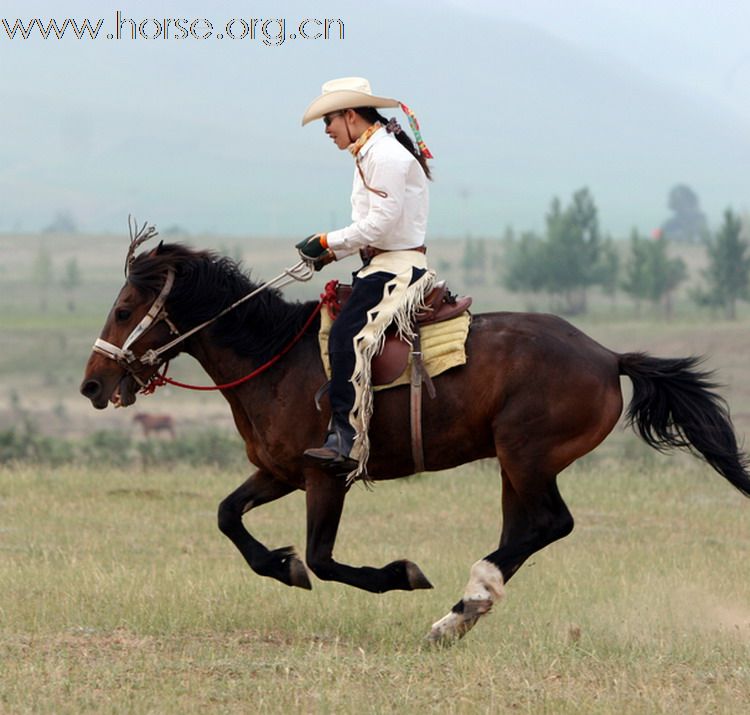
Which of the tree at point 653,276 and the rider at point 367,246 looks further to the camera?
the tree at point 653,276

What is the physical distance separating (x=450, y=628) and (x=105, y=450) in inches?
725

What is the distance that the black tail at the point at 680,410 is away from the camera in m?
7.89

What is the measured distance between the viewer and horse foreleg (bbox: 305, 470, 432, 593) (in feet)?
24.9

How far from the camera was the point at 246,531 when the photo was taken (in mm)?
8008

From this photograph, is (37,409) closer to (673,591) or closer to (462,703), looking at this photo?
(673,591)

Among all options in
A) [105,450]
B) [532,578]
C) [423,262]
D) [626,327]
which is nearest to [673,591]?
[532,578]

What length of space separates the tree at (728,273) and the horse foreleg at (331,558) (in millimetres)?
89427

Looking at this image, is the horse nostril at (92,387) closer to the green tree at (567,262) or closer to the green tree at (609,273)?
the green tree at (567,262)

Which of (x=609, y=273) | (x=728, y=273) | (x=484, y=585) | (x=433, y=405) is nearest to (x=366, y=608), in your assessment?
(x=484, y=585)

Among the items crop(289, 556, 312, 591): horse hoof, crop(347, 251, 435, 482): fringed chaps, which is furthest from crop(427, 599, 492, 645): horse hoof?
crop(347, 251, 435, 482): fringed chaps

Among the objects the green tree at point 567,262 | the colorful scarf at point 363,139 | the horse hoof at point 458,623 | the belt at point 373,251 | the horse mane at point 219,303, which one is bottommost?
the green tree at point 567,262

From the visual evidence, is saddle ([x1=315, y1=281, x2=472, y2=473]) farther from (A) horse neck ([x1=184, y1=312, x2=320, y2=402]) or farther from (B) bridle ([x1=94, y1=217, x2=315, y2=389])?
(B) bridle ([x1=94, y1=217, x2=315, y2=389])

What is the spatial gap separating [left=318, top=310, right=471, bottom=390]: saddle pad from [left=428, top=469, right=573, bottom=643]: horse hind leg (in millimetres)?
659

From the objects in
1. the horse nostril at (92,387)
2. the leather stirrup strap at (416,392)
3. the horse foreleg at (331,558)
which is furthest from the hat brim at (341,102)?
the horse foreleg at (331,558)
